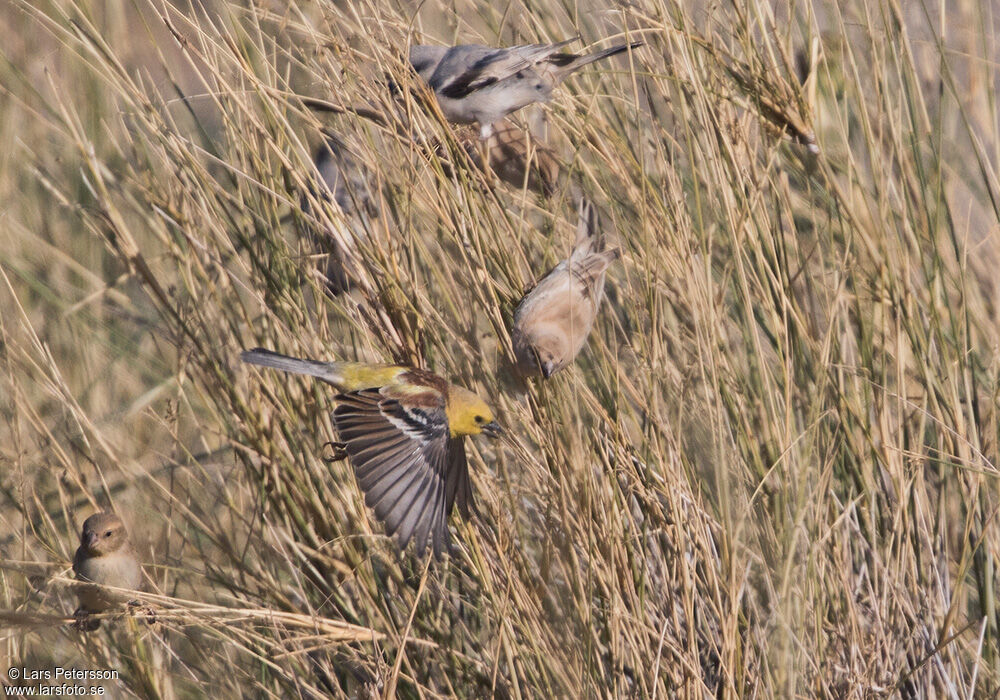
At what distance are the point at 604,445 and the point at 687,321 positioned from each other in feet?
1.45

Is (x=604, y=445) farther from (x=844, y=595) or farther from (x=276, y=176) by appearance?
(x=276, y=176)

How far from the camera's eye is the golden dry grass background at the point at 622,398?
1.78 m

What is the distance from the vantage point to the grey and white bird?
95.9 inches

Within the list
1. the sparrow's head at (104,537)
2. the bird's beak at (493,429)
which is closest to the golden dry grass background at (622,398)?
the bird's beak at (493,429)

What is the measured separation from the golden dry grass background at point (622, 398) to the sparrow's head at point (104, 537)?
15 cm

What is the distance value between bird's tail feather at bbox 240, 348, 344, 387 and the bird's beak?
42 cm

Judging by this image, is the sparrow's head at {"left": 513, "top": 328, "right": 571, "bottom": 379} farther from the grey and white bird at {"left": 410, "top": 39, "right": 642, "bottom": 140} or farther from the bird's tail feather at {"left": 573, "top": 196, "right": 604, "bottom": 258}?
the grey and white bird at {"left": 410, "top": 39, "right": 642, "bottom": 140}

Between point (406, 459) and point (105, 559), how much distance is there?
0.90 metres

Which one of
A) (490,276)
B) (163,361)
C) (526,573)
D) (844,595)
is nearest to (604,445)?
(526,573)

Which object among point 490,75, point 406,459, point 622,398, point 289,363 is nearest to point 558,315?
point 622,398

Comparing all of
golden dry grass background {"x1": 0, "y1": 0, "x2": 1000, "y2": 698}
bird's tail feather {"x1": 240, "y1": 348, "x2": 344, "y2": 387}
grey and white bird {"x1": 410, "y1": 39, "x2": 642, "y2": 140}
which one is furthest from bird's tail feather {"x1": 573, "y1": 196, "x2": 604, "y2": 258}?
bird's tail feather {"x1": 240, "y1": 348, "x2": 344, "y2": 387}

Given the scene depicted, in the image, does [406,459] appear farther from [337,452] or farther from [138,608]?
[138,608]

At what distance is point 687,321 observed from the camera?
2.23 meters

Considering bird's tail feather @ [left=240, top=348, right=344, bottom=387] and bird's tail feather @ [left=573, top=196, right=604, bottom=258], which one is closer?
bird's tail feather @ [left=240, top=348, right=344, bottom=387]
